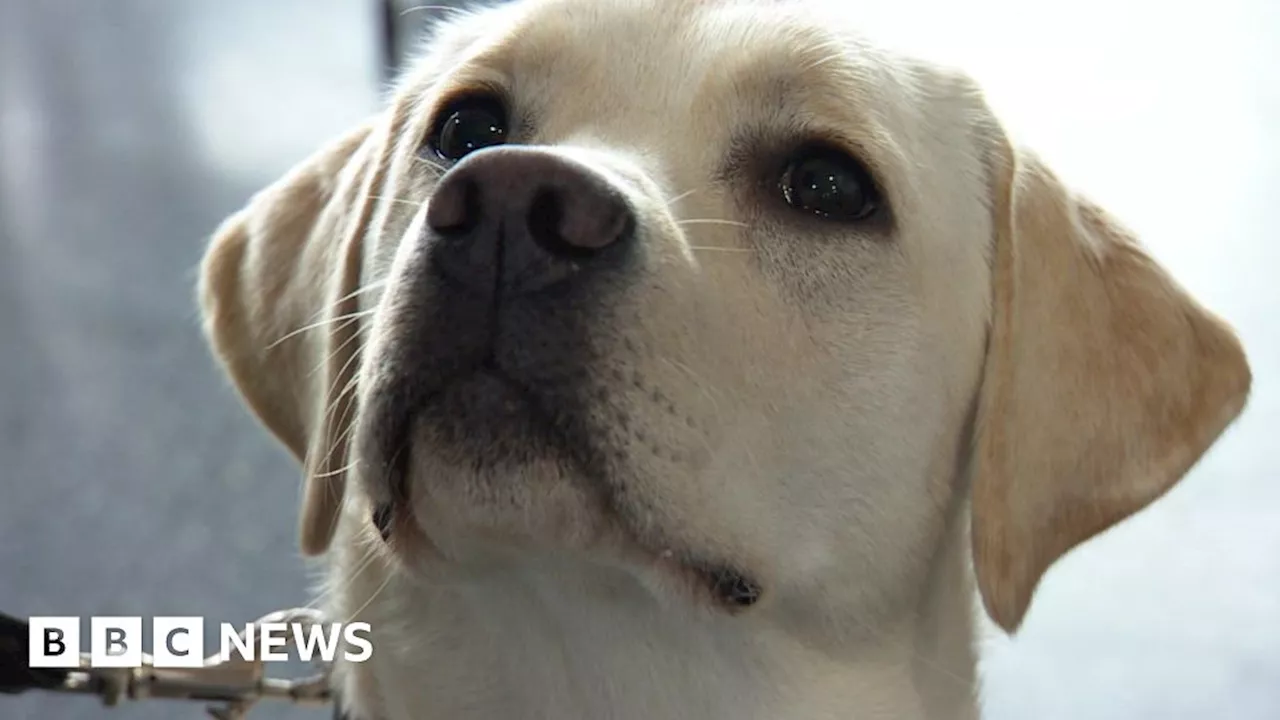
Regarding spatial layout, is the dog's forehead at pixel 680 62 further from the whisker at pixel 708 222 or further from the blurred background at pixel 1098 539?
the blurred background at pixel 1098 539

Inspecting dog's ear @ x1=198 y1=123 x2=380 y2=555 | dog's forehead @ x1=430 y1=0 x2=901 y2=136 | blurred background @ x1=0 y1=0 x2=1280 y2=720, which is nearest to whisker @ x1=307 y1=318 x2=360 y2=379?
dog's ear @ x1=198 y1=123 x2=380 y2=555

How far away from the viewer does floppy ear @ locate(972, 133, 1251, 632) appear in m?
1.49

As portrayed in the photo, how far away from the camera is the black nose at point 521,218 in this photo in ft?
3.74

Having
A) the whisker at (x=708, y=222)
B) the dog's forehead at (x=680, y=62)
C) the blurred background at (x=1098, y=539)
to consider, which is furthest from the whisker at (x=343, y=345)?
the blurred background at (x=1098, y=539)

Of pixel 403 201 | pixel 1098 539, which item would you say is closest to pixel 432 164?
pixel 403 201

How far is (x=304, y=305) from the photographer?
183 cm

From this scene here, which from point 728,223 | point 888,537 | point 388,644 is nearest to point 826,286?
point 728,223

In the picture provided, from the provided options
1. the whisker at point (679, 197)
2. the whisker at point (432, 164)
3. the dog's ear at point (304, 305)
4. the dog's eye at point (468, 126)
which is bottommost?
the dog's ear at point (304, 305)

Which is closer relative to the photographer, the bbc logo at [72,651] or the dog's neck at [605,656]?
the dog's neck at [605,656]

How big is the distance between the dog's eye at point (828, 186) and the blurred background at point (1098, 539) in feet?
3.77

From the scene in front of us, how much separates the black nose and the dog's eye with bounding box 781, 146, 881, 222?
366 millimetres

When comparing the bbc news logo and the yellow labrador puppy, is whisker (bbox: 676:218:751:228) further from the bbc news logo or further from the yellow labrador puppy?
the bbc news logo

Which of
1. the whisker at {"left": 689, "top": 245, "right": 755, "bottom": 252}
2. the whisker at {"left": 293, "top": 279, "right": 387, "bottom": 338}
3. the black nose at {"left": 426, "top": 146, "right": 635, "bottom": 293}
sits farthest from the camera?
the whisker at {"left": 293, "top": 279, "right": 387, "bottom": 338}

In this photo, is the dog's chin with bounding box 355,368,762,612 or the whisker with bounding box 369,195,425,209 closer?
the dog's chin with bounding box 355,368,762,612
